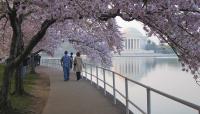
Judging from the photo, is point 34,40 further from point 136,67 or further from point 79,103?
point 136,67

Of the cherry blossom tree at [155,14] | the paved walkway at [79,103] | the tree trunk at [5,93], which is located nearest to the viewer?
the cherry blossom tree at [155,14]

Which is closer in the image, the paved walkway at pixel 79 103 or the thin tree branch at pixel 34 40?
the thin tree branch at pixel 34 40

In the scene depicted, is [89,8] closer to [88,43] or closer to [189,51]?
[189,51]

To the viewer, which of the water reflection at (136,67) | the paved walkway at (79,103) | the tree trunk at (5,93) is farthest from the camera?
the water reflection at (136,67)

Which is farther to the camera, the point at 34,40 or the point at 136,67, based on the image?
the point at 136,67

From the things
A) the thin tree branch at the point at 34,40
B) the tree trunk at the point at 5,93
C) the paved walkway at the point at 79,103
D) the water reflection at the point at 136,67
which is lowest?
the water reflection at the point at 136,67

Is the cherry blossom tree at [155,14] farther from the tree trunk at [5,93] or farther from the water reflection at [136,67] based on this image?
the water reflection at [136,67]

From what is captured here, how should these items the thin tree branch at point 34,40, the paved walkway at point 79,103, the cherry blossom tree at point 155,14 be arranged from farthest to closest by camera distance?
the paved walkway at point 79,103, the thin tree branch at point 34,40, the cherry blossom tree at point 155,14

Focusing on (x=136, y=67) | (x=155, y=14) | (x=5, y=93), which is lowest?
(x=136, y=67)

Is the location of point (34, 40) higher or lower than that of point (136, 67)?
higher

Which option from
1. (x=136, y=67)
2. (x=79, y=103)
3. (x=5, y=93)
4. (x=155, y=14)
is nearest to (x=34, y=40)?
(x=5, y=93)

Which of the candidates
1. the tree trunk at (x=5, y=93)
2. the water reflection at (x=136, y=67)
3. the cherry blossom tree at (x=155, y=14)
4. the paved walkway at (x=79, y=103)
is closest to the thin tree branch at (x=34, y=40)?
the tree trunk at (x=5, y=93)

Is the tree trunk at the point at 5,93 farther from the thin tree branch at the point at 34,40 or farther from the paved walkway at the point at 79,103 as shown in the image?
the paved walkway at the point at 79,103

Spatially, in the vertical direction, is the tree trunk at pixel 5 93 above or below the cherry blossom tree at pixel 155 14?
below
